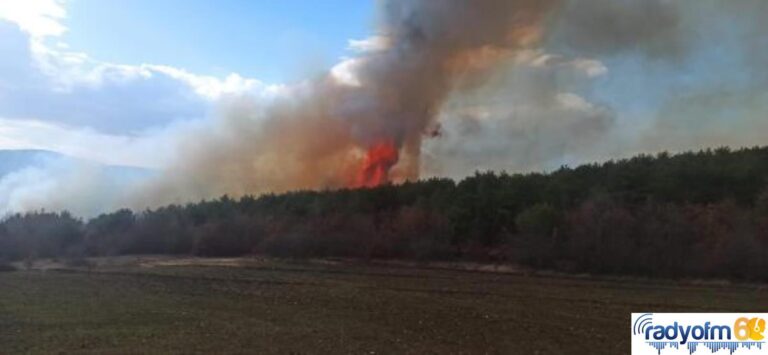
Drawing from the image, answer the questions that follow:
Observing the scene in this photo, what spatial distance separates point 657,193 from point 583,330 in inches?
1627

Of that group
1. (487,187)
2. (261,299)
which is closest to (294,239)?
(487,187)

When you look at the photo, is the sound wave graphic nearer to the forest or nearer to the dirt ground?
the dirt ground

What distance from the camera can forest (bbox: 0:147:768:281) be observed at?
50.0 m

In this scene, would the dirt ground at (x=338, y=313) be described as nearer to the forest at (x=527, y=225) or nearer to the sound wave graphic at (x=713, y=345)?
the sound wave graphic at (x=713, y=345)

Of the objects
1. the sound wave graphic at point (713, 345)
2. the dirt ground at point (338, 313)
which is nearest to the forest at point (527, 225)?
the dirt ground at point (338, 313)

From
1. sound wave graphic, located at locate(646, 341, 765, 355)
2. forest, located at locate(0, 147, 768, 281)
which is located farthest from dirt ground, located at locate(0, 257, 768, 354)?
forest, located at locate(0, 147, 768, 281)

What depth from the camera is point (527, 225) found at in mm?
56250

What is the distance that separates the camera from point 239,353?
16547mm

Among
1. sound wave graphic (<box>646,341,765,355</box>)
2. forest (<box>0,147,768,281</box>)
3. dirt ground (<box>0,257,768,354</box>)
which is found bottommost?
dirt ground (<box>0,257,768,354</box>)

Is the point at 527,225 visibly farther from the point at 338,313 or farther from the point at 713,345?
the point at 713,345

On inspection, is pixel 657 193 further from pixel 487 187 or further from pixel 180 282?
pixel 180 282

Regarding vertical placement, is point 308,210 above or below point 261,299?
above

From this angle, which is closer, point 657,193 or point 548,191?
point 657,193

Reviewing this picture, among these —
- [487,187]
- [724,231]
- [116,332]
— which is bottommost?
[116,332]
